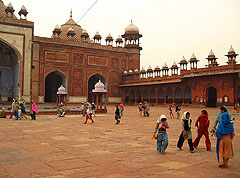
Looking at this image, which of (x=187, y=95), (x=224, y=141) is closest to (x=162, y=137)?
(x=224, y=141)

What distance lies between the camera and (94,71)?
3262 cm

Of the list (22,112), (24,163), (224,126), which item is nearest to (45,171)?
(24,163)

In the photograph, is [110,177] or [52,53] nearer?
[110,177]

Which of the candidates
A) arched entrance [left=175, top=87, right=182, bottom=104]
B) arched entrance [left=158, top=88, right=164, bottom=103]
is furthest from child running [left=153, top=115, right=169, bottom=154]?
A: arched entrance [left=158, top=88, right=164, bottom=103]

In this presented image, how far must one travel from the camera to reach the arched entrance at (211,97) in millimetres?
23294

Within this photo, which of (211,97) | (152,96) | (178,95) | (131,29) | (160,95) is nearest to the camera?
(211,97)

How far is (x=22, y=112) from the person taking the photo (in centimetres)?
1240

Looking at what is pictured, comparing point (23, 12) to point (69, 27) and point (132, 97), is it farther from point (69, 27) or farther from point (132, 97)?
point (132, 97)

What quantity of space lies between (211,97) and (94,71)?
50.1 feet

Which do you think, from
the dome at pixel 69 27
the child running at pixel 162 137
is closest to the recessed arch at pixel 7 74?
the dome at pixel 69 27

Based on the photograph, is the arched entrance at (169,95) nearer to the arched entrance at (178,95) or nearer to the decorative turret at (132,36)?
the arched entrance at (178,95)

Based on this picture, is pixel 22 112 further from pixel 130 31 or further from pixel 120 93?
pixel 130 31

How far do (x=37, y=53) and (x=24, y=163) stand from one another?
87.2 feet

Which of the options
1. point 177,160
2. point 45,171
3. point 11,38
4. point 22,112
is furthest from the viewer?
point 11,38
